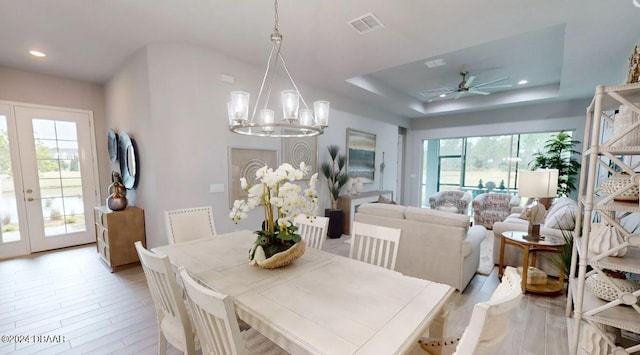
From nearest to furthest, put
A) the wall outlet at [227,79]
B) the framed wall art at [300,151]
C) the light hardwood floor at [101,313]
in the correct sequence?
1. the light hardwood floor at [101,313]
2. the wall outlet at [227,79]
3. the framed wall art at [300,151]

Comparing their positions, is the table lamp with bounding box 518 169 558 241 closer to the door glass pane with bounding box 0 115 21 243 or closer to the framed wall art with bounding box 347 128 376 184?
the framed wall art with bounding box 347 128 376 184

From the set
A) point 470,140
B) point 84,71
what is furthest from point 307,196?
point 470,140

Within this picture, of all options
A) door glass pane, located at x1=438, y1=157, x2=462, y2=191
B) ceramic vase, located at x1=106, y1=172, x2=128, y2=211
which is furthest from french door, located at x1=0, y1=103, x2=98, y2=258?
door glass pane, located at x1=438, y1=157, x2=462, y2=191

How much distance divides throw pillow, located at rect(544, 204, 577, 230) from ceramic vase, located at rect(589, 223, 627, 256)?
5.19 feet

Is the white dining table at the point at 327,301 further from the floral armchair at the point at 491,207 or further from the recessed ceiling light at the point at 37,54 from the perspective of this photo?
the floral armchair at the point at 491,207

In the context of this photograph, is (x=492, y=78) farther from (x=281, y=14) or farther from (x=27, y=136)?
(x=27, y=136)

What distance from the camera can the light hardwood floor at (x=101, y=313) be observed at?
2.02m

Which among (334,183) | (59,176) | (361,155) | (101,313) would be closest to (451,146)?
(361,155)

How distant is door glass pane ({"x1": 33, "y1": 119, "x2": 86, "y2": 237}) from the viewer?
4074mm

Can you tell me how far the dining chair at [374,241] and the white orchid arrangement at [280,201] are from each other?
56 centimetres

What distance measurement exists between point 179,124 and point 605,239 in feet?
13.5

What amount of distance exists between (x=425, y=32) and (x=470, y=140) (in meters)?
5.88


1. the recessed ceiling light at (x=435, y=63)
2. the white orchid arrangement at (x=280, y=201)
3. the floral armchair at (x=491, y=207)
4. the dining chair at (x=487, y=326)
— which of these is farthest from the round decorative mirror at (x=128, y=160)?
the floral armchair at (x=491, y=207)

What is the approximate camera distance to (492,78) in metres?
4.97
